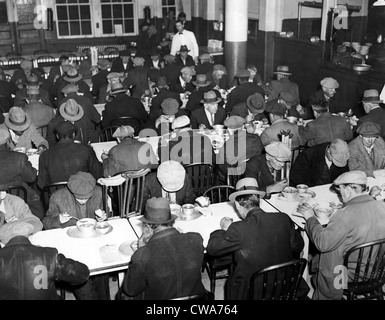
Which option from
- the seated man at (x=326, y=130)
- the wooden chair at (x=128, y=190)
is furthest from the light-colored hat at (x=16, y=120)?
the seated man at (x=326, y=130)

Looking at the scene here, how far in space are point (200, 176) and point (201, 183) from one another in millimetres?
85

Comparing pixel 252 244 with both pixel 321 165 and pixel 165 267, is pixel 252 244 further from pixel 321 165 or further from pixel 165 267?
pixel 321 165

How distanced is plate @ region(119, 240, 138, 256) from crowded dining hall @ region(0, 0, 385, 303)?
1cm

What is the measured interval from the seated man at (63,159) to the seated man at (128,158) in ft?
0.94

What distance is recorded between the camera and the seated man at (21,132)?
6418 millimetres

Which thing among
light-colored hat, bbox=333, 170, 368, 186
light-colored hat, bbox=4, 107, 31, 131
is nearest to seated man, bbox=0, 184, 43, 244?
light-colored hat, bbox=4, 107, 31, 131

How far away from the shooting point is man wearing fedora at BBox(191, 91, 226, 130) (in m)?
7.68

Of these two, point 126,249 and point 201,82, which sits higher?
point 201,82

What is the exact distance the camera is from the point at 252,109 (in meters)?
7.61

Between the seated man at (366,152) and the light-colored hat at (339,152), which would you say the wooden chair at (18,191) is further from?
the seated man at (366,152)

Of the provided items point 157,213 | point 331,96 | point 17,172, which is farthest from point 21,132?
point 331,96

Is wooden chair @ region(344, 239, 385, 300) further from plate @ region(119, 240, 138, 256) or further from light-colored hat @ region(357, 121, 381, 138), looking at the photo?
light-colored hat @ region(357, 121, 381, 138)
